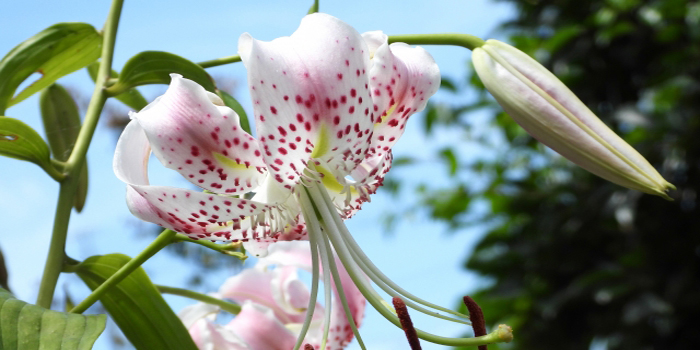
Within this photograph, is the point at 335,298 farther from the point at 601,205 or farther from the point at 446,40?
the point at 601,205

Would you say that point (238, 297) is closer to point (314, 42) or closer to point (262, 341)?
point (262, 341)

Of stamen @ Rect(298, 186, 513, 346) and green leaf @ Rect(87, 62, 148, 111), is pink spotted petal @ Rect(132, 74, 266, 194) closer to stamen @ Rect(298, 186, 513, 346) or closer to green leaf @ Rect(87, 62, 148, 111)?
stamen @ Rect(298, 186, 513, 346)

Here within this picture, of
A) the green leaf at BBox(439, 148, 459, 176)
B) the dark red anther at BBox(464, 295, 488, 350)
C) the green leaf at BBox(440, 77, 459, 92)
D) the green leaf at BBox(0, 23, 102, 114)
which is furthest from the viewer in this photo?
the green leaf at BBox(439, 148, 459, 176)

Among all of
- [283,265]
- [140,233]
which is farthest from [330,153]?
[140,233]

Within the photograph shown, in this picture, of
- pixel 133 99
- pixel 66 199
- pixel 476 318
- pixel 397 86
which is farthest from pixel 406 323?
pixel 133 99

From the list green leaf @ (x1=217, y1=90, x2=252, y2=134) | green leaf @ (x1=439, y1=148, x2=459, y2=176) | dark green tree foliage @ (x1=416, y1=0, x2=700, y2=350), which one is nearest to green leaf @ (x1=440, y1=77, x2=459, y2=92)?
dark green tree foliage @ (x1=416, y1=0, x2=700, y2=350)

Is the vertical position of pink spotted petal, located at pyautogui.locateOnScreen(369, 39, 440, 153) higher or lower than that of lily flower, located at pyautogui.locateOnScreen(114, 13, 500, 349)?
higher

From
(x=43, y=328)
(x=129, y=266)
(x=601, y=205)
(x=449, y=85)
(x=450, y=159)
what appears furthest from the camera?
(x=450, y=159)
